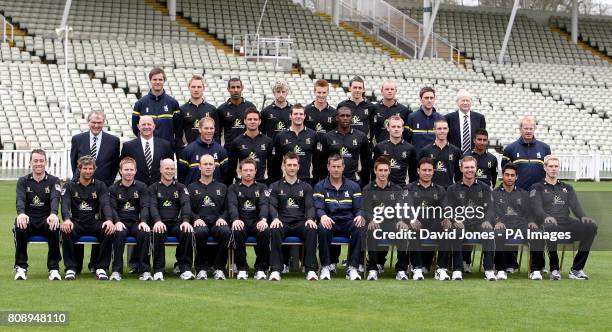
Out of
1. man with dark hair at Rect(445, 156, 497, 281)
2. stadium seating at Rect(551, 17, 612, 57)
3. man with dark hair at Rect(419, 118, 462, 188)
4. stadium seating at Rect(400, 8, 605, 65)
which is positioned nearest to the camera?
man with dark hair at Rect(445, 156, 497, 281)

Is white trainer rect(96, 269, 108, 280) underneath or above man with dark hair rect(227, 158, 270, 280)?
underneath

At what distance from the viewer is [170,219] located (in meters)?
11.9

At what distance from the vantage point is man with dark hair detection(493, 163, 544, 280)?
12.0 m

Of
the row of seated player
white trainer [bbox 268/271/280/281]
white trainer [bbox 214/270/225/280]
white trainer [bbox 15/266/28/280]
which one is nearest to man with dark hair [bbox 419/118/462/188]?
the row of seated player

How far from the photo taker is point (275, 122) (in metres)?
13.2

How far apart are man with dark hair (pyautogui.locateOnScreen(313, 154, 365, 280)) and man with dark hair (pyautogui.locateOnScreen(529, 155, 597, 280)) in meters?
1.94

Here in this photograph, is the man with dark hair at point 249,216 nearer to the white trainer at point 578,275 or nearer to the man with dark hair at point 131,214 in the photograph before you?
the man with dark hair at point 131,214

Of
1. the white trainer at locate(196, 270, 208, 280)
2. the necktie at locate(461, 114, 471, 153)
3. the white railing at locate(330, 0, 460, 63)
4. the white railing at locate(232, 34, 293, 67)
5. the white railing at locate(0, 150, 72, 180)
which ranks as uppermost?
the white railing at locate(330, 0, 460, 63)

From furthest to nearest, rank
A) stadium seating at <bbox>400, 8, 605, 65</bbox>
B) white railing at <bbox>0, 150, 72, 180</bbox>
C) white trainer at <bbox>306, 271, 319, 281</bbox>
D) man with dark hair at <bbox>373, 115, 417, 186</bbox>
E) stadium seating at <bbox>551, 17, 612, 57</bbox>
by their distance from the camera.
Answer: stadium seating at <bbox>551, 17, 612, 57</bbox>, stadium seating at <bbox>400, 8, 605, 65</bbox>, white railing at <bbox>0, 150, 72, 180</bbox>, man with dark hair at <bbox>373, 115, 417, 186</bbox>, white trainer at <bbox>306, 271, 319, 281</bbox>

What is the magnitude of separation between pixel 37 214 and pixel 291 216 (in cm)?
267

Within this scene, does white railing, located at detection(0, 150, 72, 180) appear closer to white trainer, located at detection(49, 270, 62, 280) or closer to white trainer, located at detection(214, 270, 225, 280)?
white trainer, located at detection(49, 270, 62, 280)

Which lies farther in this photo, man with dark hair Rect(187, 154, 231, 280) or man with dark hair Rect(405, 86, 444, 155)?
man with dark hair Rect(405, 86, 444, 155)

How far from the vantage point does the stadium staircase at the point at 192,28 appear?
38781 millimetres

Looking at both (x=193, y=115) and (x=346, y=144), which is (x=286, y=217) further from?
(x=193, y=115)
